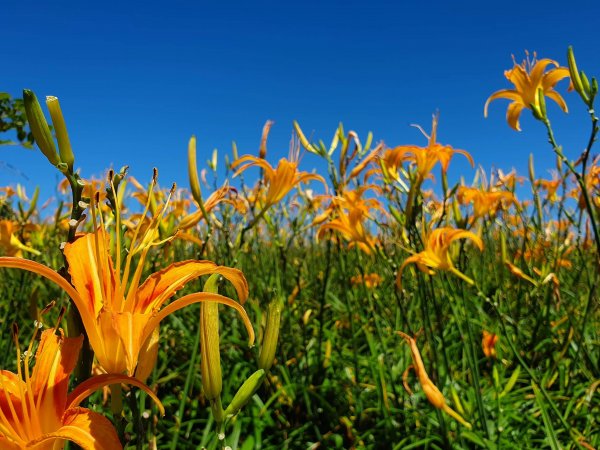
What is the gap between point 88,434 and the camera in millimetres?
542

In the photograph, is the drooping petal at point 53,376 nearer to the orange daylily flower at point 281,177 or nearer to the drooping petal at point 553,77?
the orange daylily flower at point 281,177

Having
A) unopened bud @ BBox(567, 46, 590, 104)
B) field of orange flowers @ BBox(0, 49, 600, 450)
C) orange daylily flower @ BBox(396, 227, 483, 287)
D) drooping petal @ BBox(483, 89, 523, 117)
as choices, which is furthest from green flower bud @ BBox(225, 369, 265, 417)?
drooping petal @ BBox(483, 89, 523, 117)

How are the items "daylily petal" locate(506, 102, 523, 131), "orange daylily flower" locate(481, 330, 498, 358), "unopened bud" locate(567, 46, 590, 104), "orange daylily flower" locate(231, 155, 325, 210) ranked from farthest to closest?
"orange daylily flower" locate(481, 330, 498, 358) → "daylily petal" locate(506, 102, 523, 131) → "orange daylily flower" locate(231, 155, 325, 210) → "unopened bud" locate(567, 46, 590, 104)

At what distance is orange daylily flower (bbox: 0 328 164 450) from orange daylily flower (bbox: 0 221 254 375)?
0.04m

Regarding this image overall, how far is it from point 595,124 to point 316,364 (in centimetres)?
164

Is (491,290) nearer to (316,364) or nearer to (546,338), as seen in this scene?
(546,338)

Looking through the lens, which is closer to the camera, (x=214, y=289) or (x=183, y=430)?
(x=214, y=289)

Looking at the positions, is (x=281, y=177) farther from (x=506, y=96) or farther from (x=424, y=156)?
(x=506, y=96)

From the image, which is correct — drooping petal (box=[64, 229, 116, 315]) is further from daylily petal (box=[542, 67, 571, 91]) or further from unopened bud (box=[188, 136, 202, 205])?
daylily petal (box=[542, 67, 571, 91])

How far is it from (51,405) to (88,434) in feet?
0.42

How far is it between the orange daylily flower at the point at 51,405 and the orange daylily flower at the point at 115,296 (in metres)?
0.04

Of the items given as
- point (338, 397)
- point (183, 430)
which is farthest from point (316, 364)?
point (183, 430)

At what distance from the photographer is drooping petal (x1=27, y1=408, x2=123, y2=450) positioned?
533 millimetres

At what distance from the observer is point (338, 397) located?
224cm
